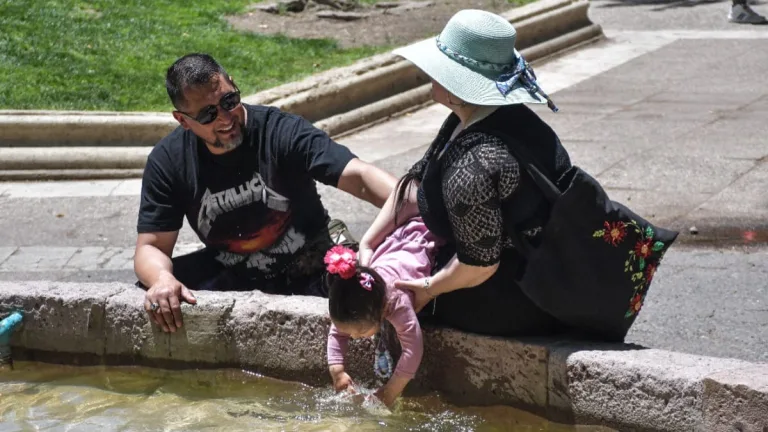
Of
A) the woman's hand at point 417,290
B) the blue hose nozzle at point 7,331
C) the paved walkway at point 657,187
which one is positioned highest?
the woman's hand at point 417,290

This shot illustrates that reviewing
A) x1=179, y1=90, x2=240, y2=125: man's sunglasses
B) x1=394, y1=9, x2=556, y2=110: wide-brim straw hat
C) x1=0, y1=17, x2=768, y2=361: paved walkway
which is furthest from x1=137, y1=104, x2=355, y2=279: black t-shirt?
x1=0, y1=17, x2=768, y2=361: paved walkway

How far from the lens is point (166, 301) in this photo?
4219mm

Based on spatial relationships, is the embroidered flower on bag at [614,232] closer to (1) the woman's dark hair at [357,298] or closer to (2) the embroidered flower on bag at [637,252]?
(2) the embroidered flower on bag at [637,252]

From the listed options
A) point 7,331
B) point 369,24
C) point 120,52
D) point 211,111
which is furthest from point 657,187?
point 369,24

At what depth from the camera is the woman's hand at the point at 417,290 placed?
149 inches

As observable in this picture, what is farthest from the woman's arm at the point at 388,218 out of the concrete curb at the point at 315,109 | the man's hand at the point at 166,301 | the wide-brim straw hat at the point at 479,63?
the concrete curb at the point at 315,109

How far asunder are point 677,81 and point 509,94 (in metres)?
6.53

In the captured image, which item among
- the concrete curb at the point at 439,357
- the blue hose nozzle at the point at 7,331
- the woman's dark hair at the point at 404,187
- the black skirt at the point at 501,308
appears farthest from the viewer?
the blue hose nozzle at the point at 7,331

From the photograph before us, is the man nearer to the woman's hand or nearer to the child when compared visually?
the child

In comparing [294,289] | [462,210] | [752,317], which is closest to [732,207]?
[752,317]

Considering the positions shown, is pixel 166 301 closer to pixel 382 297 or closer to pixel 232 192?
pixel 232 192

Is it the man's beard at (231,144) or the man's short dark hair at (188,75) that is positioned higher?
the man's short dark hair at (188,75)

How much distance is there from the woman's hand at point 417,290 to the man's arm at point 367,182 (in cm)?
62

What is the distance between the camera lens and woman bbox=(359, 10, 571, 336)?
11.7ft
